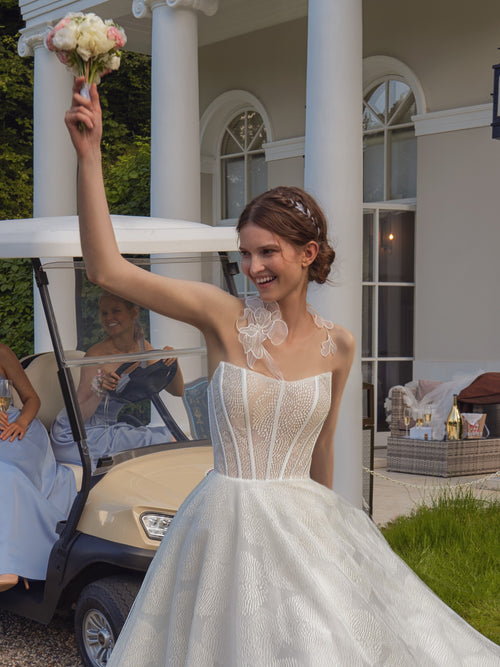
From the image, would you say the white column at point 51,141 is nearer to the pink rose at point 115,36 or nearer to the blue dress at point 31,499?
→ the blue dress at point 31,499

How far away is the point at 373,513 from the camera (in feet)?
22.2

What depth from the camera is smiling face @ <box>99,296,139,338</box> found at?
13.5 ft

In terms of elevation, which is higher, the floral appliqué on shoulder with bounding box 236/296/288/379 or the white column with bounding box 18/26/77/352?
the white column with bounding box 18/26/77/352

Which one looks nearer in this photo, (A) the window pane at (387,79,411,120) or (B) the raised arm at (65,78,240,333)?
(B) the raised arm at (65,78,240,333)

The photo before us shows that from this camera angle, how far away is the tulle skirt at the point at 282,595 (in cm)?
189

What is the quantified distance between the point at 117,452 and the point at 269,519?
6.89 feet

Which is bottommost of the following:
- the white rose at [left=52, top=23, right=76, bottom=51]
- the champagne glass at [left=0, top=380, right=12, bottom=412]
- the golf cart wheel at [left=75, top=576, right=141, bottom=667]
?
the golf cart wheel at [left=75, top=576, right=141, bottom=667]

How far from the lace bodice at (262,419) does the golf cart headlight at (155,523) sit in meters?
1.58

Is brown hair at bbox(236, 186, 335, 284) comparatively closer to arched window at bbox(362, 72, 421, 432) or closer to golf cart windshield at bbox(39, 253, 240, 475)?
golf cart windshield at bbox(39, 253, 240, 475)

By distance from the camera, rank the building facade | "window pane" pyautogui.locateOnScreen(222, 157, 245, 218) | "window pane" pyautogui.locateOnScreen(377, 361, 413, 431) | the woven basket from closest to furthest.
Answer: the woven basket → the building facade → "window pane" pyautogui.locateOnScreen(377, 361, 413, 431) → "window pane" pyautogui.locateOnScreen(222, 157, 245, 218)

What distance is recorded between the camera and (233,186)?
1252 cm

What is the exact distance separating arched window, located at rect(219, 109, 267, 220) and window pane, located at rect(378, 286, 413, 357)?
2.59 m

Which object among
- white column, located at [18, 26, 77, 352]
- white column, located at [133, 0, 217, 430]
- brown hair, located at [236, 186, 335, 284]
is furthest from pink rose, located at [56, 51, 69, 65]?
white column, located at [18, 26, 77, 352]

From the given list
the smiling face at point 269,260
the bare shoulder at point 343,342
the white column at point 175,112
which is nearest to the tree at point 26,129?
the white column at point 175,112
